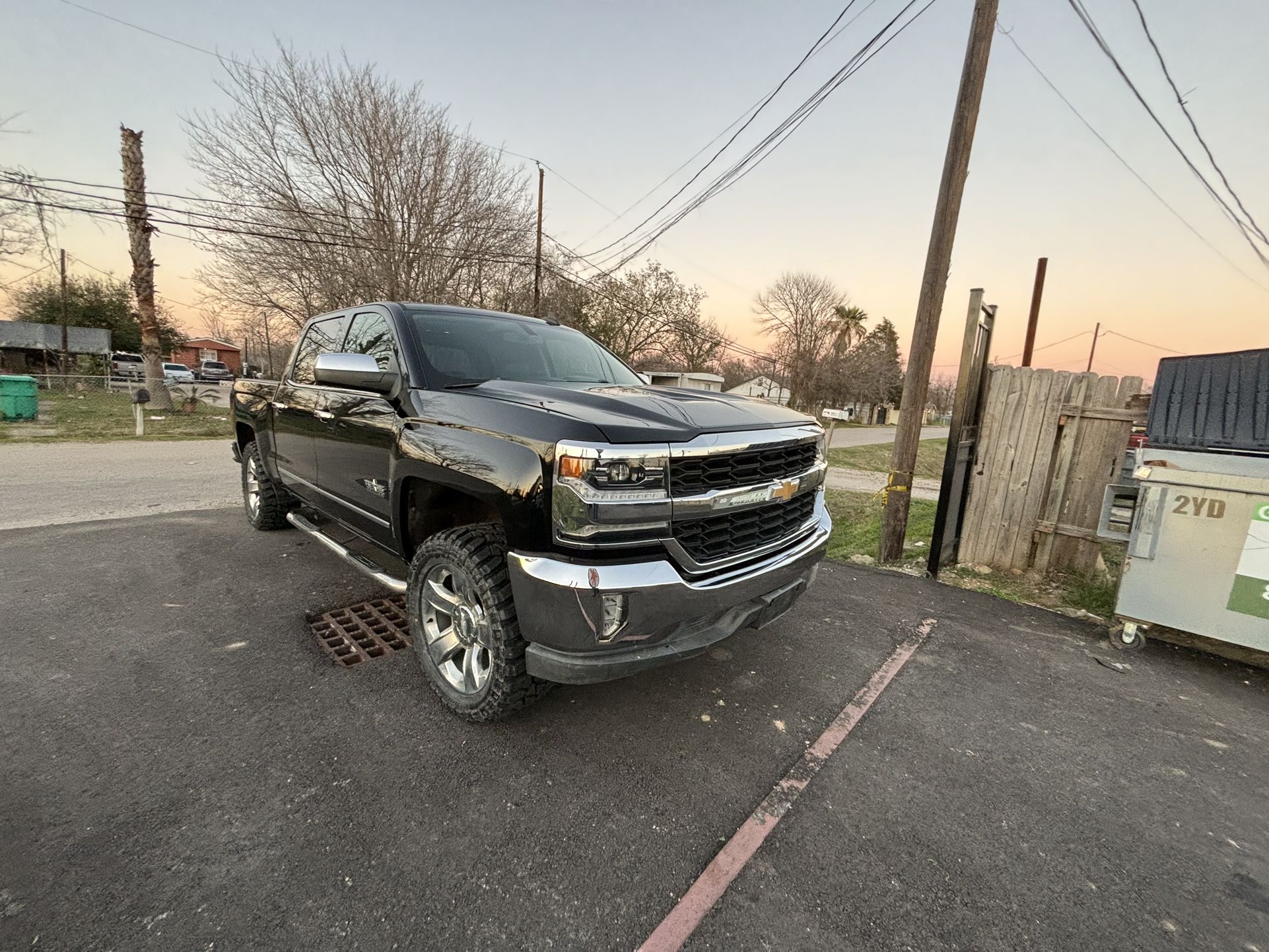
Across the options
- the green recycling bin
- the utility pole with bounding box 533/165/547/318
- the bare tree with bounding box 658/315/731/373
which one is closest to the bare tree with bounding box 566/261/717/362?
the bare tree with bounding box 658/315/731/373

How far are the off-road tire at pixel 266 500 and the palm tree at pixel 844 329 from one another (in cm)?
4377

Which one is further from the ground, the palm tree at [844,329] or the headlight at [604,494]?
the palm tree at [844,329]

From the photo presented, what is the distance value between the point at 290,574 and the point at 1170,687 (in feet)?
19.4

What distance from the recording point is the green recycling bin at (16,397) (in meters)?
12.2

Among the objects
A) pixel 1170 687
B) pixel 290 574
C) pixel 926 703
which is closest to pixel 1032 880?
pixel 926 703

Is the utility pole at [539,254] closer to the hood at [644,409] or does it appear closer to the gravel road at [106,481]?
the gravel road at [106,481]

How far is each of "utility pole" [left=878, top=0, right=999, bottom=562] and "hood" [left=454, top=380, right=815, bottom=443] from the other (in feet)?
8.14

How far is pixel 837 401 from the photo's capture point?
48594mm

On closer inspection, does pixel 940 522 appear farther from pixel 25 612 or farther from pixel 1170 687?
pixel 25 612

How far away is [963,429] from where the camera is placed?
4855mm

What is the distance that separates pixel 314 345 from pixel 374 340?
50.0 inches

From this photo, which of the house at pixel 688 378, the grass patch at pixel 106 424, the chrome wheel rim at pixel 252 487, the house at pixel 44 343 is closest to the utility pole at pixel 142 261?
the grass patch at pixel 106 424

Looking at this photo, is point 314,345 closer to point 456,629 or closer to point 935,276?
point 456,629

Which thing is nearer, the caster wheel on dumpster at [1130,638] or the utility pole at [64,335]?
the caster wheel on dumpster at [1130,638]
